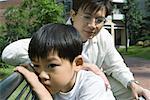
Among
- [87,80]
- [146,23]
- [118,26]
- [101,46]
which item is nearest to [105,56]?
[101,46]

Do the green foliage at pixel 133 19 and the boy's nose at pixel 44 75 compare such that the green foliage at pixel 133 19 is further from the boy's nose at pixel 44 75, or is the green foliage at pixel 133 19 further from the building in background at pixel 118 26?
the boy's nose at pixel 44 75

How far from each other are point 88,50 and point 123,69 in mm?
283

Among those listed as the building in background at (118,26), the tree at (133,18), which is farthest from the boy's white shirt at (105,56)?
the building in background at (118,26)

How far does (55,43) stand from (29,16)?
62.6 ft

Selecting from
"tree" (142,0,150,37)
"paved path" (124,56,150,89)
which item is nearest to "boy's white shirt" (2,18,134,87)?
"paved path" (124,56,150,89)

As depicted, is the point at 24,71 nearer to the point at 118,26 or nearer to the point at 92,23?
the point at 92,23

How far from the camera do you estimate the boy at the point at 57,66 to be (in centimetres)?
146

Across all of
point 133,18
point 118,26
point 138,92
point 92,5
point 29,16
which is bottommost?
point 118,26

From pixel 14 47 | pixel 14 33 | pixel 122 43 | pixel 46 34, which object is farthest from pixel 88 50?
pixel 122 43

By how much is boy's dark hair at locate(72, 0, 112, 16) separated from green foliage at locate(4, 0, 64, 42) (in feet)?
58.2

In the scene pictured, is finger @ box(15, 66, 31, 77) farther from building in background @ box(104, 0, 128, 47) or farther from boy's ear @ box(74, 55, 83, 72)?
building in background @ box(104, 0, 128, 47)

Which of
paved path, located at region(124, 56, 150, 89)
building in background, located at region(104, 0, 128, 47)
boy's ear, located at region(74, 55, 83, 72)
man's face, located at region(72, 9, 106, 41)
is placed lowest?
building in background, located at region(104, 0, 128, 47)

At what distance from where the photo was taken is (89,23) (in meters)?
2.12

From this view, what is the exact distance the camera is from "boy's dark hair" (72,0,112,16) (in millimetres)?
2172
